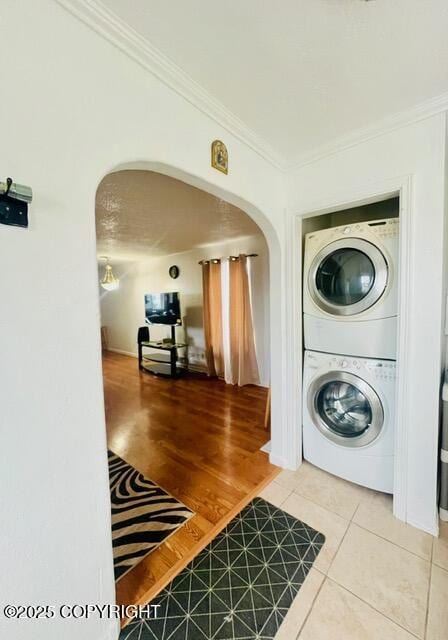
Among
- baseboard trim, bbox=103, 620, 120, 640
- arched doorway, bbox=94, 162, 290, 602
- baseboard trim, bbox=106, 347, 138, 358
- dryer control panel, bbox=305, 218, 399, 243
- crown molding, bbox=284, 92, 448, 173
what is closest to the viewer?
baseboard trim, bbox=103, 620, 120, 640

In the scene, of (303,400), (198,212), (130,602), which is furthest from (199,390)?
(130,602)

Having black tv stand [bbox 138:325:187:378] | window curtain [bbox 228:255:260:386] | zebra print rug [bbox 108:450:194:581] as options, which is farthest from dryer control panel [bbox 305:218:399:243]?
black tv stand [bbox 138:325:187:378]

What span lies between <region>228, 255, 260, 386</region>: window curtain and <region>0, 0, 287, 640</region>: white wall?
116 inches

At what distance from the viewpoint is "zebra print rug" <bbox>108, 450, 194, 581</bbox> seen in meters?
1.38

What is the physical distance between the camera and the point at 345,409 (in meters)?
1.81

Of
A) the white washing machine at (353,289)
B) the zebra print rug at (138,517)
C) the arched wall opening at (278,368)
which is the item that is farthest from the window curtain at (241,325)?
the zebra print rug at (138,517)

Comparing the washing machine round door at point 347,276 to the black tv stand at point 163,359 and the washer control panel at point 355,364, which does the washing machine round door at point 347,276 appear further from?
the black tv stand at point 163,359

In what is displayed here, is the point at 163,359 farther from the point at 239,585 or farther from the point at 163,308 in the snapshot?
the point at 239,585

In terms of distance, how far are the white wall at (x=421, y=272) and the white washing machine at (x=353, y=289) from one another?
0.44 feet

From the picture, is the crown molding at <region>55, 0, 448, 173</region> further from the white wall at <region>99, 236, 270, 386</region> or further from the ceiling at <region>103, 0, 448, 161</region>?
the white wall at <region>99, 236, 270, 386</region>

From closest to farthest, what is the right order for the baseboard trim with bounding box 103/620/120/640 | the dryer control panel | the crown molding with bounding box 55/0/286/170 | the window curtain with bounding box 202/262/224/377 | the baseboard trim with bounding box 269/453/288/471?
the crown molding with bounding box 55/0/286/170 < the baseboard trim with bounding box 103/620/120/640 < the dryer control panel < the baseboard trim with bounding box 269/453/288/471 < the window curtain with bounding box 202/262/224/377

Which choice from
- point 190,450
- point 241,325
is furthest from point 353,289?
point 241,325

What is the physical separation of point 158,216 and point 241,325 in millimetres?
1928

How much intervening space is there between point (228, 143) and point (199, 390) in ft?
10.5
